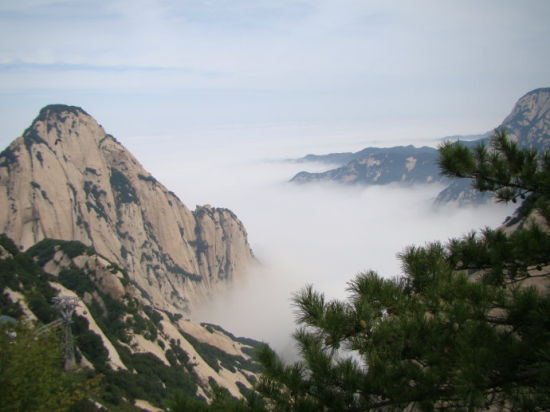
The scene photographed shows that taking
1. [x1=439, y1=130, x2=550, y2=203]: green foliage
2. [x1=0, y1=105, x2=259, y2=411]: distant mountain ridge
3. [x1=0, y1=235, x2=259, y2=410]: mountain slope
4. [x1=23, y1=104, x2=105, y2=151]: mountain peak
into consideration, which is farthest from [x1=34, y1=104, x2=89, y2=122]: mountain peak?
[x1=439, y1=130, x2=550, y2=203]: green foliage

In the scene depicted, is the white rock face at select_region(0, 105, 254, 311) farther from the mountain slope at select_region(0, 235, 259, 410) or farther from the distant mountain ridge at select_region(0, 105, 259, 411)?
the mountain slope at select_region(0, 235, 259, 410)

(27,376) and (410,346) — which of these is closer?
(410,346)

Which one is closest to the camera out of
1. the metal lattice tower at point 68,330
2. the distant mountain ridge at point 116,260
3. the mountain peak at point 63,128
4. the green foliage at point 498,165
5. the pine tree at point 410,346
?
the pine tree at point 410,346

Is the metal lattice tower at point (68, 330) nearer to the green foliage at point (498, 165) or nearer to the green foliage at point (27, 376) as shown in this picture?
the green foliage at point (27, 376)

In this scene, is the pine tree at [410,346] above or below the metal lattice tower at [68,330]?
above

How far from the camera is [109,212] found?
115 m

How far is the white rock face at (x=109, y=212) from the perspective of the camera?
93125 millimetres

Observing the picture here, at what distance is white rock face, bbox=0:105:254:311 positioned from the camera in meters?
93.1

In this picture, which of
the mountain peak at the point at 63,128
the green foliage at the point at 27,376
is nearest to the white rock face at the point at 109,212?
the mountain peak at the point at 63,128

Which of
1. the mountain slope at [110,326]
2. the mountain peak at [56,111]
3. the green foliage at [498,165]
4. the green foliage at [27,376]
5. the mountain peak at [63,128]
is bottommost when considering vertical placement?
the mountain slope at [110,326]

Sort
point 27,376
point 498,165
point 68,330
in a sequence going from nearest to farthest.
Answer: point 498,165, point 27,376, point 68,330

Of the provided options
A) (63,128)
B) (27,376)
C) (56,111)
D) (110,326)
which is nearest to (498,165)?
(27,376)

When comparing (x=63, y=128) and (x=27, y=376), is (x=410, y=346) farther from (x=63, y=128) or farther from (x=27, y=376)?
(x=63, y=128)

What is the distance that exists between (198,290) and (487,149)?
451 ft
